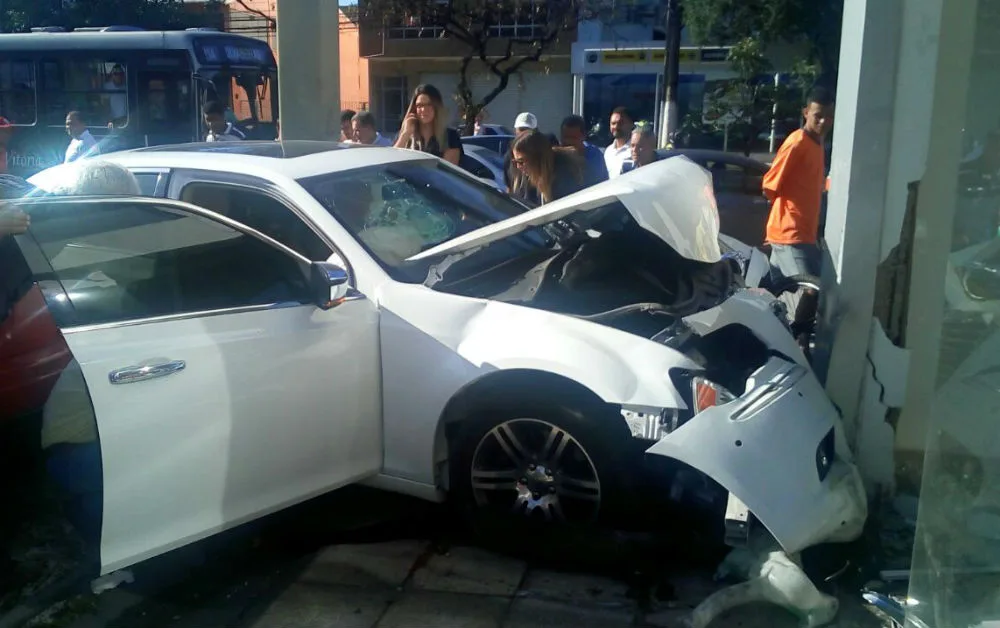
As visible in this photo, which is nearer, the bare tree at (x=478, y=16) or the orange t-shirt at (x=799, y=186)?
the orange t-shirt at (x=799, y=186)

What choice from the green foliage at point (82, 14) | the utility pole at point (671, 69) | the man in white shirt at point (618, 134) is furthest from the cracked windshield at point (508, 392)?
the green foliage at point (82, 14)

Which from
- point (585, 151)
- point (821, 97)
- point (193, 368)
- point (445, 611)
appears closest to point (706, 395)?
point (445, 611)

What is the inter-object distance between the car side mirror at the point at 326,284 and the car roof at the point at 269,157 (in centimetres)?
83

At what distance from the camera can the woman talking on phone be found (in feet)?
22.3

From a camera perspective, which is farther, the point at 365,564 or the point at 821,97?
the point at 821,97

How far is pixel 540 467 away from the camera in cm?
380

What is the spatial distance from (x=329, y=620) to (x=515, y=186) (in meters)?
3.82

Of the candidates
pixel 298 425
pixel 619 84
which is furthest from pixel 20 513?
pixel 619 84

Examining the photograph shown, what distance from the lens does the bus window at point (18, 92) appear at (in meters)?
17.0

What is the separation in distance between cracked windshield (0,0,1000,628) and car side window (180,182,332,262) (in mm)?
15

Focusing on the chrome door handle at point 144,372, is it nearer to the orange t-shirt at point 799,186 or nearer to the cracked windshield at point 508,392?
the cracked windshield at point 508,392

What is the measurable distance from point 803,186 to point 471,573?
12.1 feet

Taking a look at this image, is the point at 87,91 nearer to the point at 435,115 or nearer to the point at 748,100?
the point at 435,115

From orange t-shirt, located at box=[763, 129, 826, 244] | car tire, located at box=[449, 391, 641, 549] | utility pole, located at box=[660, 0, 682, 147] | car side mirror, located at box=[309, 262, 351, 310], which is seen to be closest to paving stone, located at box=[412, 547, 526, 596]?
car tire, located at box=[449, 391, 641, 549]
